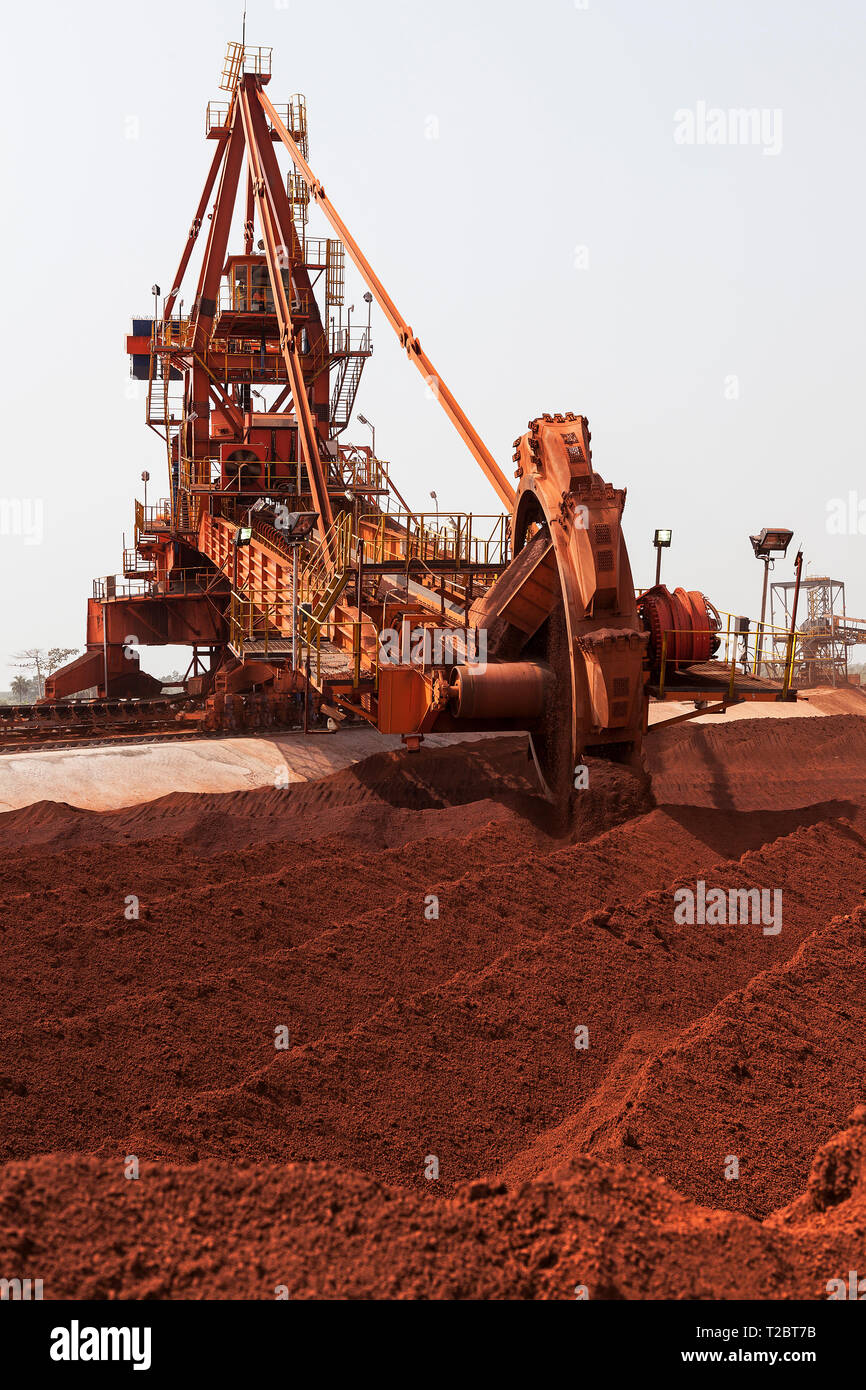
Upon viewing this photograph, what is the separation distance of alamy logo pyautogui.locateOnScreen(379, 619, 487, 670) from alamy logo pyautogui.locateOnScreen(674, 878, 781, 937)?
4.21 m

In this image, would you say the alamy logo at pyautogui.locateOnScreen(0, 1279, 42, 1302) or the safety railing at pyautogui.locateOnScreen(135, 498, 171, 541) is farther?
the safety railing at pyautogui.locateOnScreen(135, 498, 171, 541)

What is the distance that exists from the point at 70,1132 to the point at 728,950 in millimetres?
5314

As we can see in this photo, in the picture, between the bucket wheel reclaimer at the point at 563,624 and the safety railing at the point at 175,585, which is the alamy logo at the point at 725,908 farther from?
the safety railing at the point at 175,585

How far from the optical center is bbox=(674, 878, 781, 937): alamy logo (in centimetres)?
996

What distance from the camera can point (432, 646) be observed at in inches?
544

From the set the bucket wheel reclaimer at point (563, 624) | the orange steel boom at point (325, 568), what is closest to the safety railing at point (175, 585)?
the orange steel boom at point (325, 568)

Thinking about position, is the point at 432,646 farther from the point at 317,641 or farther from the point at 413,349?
the point at 413,349

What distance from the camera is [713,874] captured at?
1066 centimetres

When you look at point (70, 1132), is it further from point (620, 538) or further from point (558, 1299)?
point (620, 538)

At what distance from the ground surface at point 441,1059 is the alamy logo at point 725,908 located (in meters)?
0.13
